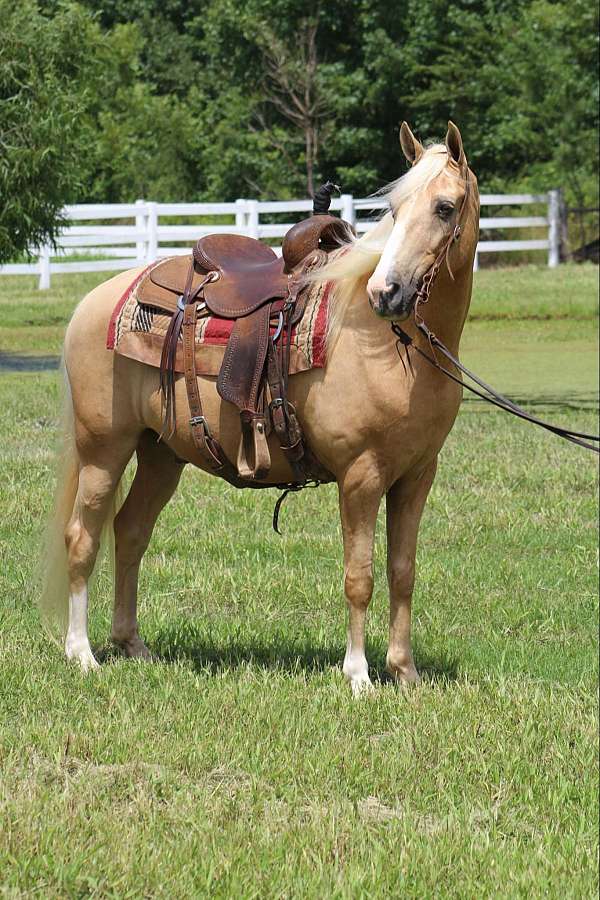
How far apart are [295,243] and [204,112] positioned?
31.5 m

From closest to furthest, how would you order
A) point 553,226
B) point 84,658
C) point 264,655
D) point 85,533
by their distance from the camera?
point 84,658
point 85,533
point 264,655
point 553,226

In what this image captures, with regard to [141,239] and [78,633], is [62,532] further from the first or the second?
[141,239]

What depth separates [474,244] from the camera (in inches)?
212

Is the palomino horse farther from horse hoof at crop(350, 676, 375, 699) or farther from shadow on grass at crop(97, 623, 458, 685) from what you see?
shadow on grass at crop(97, 623, 458, 685)

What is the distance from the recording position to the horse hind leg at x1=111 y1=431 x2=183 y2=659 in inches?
243

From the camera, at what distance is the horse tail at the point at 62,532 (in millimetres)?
6113

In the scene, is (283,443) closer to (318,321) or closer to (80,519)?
(318,321)

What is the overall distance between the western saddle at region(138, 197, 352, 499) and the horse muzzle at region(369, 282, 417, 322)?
0.67 metres

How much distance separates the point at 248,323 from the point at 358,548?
100 cm

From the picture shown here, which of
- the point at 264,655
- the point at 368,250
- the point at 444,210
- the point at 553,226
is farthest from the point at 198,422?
the point at 553,226

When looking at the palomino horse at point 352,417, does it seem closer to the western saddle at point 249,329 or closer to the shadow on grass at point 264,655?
the western saddle at point 249,329

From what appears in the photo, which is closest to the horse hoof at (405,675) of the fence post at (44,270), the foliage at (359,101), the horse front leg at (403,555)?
the horse front leg at (403,555)

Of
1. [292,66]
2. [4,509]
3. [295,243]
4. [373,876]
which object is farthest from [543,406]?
[292,66]

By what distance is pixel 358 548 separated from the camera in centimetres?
564
